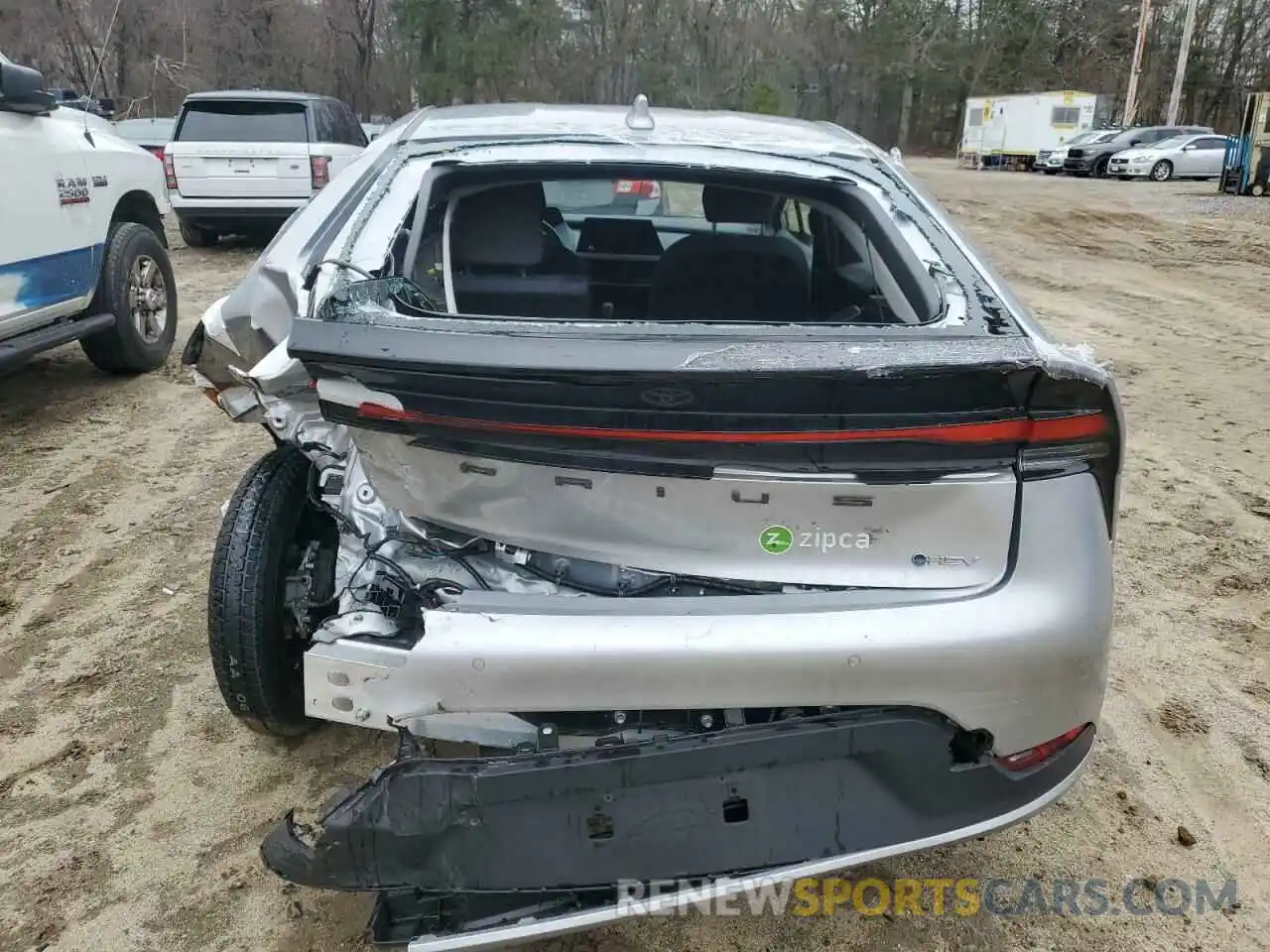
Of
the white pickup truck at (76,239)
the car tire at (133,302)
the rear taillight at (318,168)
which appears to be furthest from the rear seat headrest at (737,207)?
the rear taillight at (318,168)

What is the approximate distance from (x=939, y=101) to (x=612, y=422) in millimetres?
52057

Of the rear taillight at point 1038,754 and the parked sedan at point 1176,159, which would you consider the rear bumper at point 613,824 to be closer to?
the rear taillight at point 1038,754

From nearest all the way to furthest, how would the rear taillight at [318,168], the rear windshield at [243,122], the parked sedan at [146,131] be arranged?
the rear taillight at [318,168], the rear windshield at [243,122], the parked sedan at [146,131]

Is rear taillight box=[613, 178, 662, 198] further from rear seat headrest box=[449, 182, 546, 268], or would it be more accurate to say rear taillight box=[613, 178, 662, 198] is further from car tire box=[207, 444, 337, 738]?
car tire box=[207, 444, 337, 738]

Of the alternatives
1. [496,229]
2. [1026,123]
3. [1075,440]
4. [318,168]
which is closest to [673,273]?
[496,229]

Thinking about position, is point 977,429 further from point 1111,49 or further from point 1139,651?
point 1111,49

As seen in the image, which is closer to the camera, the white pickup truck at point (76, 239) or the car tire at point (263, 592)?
the car tire at point (263, 592)

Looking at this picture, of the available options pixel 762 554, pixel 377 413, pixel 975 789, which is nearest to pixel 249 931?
pixel 377 413

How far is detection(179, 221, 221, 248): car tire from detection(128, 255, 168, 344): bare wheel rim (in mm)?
4854

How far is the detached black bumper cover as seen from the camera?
5.67ft

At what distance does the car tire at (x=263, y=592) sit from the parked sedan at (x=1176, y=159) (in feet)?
86.9

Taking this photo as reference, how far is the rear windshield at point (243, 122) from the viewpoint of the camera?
398 inches

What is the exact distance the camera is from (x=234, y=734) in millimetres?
2742

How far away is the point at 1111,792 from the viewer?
8.48 ft
